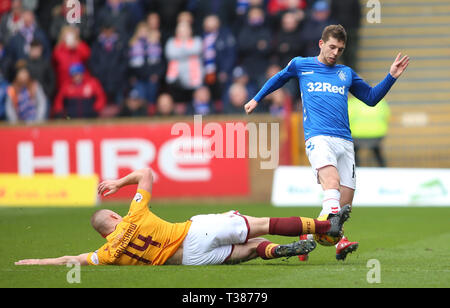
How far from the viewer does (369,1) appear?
67.6ft

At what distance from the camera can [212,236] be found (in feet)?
27.0

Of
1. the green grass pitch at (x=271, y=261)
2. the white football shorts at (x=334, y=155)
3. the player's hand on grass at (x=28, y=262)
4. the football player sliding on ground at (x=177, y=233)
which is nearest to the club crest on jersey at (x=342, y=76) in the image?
the white football shorts at (x=334, y=155)

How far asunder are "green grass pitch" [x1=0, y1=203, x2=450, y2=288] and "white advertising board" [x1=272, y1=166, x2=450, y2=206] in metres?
1.19

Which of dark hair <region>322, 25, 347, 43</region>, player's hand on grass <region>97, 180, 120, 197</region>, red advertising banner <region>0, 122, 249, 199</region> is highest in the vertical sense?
dark hair <region>322, 25, 347, 43</region>

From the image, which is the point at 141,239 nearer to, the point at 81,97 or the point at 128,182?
the point at 128,182

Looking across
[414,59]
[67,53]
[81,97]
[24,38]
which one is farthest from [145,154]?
[414,59]

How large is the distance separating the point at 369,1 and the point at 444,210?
668 cm

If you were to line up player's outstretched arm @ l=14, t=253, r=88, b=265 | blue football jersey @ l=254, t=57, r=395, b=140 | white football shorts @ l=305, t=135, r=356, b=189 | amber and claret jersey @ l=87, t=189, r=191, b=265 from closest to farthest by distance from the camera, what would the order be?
1. amber and claret jersey @ l=87, t=189, r=191, b=265
2. player's outstretched arm @ l=14, t=253, r=88, b=265
3. white football shorts @ l=305, t=135, r=356, b=189
4. blue football jersey @ l=254, t=57, r=395, b=140

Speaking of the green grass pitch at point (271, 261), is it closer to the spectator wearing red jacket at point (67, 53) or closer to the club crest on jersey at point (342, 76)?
the club crest on jersey at point (342, 76)

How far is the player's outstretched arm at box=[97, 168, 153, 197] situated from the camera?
8266 millimetres

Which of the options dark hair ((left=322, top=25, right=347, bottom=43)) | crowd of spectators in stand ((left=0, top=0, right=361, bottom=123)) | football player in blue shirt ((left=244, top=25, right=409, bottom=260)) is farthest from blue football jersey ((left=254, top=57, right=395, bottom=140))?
crowd of spectators in stand ((left=0, top=0, right=361, bottom=123))

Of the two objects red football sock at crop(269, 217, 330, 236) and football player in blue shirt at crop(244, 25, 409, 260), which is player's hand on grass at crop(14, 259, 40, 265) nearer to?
red football sock at crop(269, 217, 330, 236)

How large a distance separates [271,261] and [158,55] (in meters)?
10.5

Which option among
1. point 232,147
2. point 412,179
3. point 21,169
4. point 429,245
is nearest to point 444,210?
point 412,179
